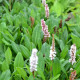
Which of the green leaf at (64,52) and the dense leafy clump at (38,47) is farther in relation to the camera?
the green leaf at (64,52)

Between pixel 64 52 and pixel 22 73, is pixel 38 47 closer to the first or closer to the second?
pixel 64 52

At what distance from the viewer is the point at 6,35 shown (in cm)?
275

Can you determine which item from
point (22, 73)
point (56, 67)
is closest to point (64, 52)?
point (56, 67)

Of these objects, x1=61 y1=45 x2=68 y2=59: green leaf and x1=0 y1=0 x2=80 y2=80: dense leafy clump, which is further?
x1=61 y1=45 x2=68 y2=59: green leaf

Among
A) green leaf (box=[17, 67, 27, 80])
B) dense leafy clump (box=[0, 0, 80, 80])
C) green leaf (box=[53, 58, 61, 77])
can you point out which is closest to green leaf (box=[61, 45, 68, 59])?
dense leafy clump (box=[0, 0, 80, 80])

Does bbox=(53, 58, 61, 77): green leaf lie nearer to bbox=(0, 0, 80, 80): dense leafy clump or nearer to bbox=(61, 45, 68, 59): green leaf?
bbox=(0, 0, 80, 80): dense leafy clump

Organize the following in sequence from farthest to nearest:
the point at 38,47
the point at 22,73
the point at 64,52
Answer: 1. the point at 38,47
2. the point at 64,52
3. the point at 22,73

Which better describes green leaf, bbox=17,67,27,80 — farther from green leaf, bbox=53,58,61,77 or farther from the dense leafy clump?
green leaf, bbox=53,58,61,77

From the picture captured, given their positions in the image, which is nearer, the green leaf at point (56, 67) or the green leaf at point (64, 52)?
the green leaf at point (56, 67)

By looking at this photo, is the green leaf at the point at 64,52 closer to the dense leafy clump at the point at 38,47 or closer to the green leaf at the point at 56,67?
the dense leafy clump at the point at 38,47

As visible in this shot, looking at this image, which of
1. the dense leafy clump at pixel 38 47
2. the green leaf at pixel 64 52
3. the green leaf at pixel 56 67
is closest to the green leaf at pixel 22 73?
the dense leafy clump at pixel 38 47

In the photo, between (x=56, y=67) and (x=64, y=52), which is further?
(x=64, y=52)

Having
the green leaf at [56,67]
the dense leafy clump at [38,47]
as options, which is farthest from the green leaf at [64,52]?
the green leaf at [56,67]

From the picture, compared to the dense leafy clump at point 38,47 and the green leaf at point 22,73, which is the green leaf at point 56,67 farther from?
the green leaf at point 22,73
